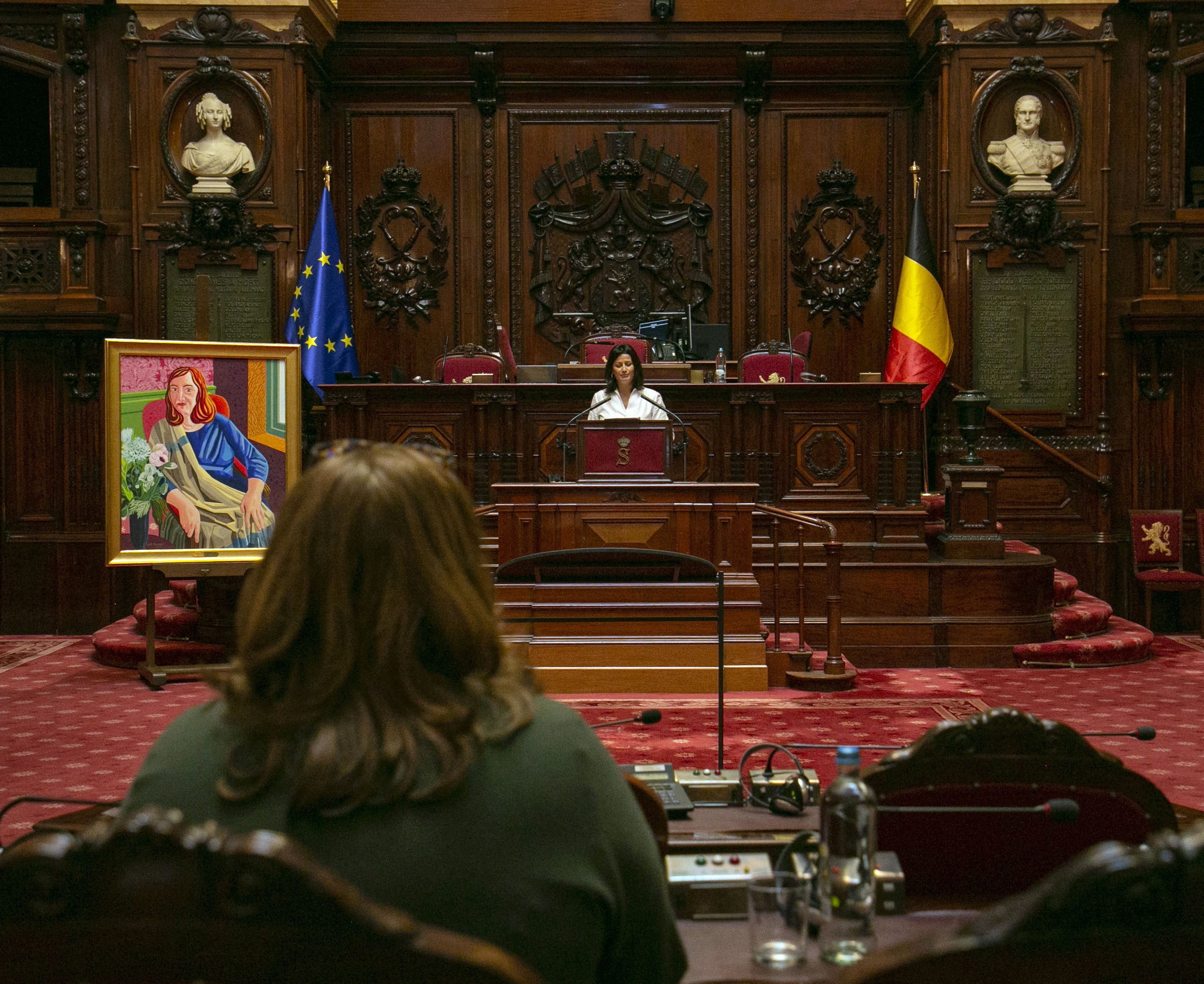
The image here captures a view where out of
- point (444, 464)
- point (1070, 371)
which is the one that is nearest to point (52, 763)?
point (444, 464)

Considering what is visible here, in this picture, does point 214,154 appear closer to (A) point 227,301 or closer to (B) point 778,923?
(A) point 227,301

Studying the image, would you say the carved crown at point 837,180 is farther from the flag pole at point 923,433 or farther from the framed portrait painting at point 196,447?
the framed portrait painting at point 196,447

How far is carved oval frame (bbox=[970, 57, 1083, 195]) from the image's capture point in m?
9.73

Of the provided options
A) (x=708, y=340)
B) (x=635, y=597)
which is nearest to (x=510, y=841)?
A: (x=635, y=597)

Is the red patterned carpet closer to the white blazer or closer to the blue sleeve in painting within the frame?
the blue sleeve in painting

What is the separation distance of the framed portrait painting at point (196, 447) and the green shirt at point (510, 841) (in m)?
5.96

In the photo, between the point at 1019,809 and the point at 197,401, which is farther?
the point at 197,401

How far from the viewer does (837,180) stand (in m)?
10.7

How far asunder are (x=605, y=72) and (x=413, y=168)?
1889 millimetres

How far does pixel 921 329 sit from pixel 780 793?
7.66m

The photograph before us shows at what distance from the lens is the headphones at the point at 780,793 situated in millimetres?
2447

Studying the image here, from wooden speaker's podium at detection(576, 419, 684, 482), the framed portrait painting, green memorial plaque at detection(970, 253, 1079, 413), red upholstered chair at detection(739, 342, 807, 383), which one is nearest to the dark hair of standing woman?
wooden speaker's podium at detection(576, 419, 684, 482)

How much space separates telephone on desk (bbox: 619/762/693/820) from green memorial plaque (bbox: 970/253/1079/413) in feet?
25.8

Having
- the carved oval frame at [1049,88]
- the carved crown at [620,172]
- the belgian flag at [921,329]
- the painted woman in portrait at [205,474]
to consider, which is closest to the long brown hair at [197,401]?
the painted woman in portrait at [205,474]
